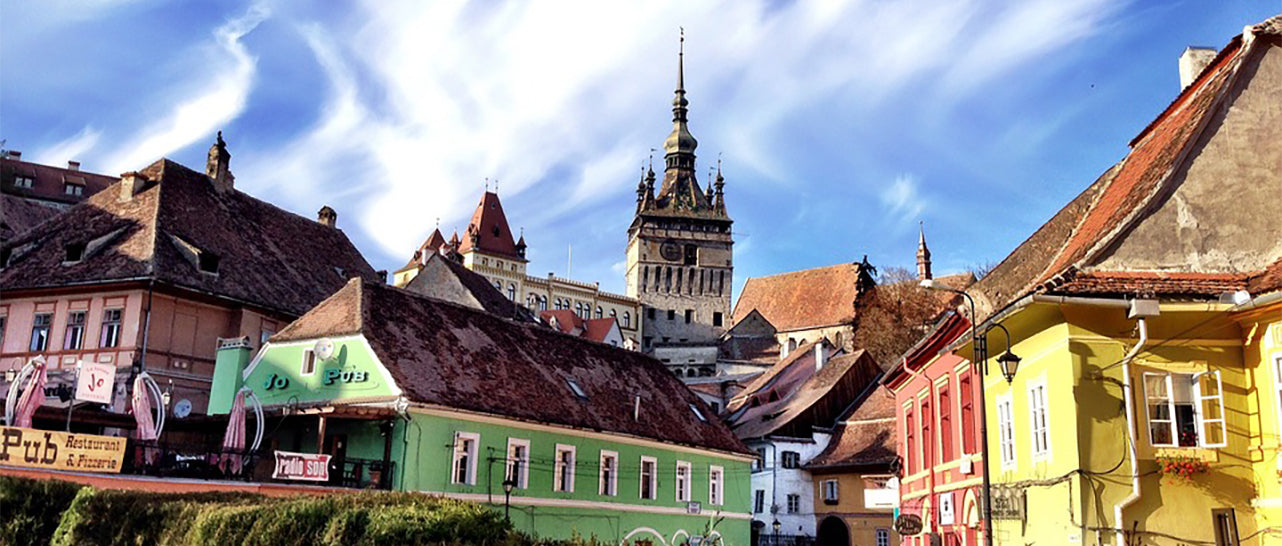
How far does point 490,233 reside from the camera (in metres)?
121

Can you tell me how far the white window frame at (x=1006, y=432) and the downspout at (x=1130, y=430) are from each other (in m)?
2.64

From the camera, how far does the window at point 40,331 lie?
113 feet

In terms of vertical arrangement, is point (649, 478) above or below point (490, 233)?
below

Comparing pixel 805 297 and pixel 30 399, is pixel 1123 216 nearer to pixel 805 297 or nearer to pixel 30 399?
pixel 30 399

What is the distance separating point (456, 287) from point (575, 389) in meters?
21.9

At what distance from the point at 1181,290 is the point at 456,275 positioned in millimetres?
44162

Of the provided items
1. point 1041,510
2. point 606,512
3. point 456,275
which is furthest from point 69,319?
point 1041,510

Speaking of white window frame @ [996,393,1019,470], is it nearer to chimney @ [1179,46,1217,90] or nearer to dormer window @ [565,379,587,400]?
chimney @ [1179,46,1217,90]

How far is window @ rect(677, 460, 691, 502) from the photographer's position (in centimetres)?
3700

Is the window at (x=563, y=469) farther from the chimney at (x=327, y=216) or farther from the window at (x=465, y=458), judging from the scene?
the chimney at (x=327, y=216)

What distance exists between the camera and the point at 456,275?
5619 cm

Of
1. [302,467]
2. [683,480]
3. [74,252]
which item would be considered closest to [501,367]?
[683,480]

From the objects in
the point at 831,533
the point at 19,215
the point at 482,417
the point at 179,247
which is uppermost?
the point at 19,215

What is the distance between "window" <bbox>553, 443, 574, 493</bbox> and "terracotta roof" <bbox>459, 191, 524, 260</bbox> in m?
87.3
